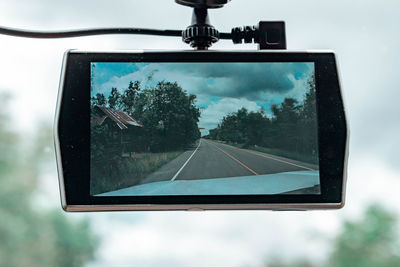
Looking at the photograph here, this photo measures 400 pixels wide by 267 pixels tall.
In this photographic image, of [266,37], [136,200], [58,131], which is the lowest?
[136,200]

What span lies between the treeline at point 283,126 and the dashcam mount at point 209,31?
87 mm

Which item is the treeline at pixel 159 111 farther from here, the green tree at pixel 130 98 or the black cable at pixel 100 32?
the black cable at pixel 100 32

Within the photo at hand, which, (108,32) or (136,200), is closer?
(136,200)

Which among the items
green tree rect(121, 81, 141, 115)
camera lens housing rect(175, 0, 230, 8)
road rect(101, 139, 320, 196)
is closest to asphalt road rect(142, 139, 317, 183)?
road rect(101, 139, 320, 196)

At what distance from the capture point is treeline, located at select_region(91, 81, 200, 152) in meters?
0.73

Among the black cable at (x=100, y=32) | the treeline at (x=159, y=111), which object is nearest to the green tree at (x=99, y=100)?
the treeline at (x=159, y=111)

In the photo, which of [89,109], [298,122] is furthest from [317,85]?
[89,109]

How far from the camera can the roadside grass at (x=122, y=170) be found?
702 millimetres

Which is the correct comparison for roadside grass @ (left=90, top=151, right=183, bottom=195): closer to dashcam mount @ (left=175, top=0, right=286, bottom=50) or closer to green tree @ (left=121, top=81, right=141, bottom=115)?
green tree @ (left=121, top=81, right=141, bottom=115)

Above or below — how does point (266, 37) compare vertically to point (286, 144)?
above

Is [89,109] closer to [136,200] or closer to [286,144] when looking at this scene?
[136,200]

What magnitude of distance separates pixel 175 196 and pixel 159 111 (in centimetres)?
14

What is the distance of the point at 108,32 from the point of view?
79 centimetres

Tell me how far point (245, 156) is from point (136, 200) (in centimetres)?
18
